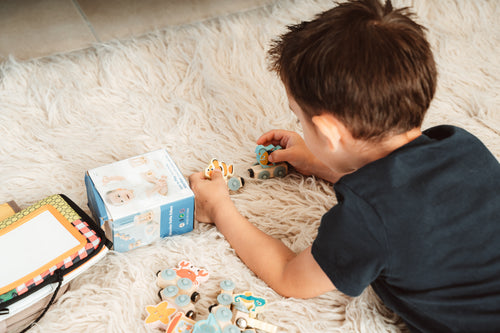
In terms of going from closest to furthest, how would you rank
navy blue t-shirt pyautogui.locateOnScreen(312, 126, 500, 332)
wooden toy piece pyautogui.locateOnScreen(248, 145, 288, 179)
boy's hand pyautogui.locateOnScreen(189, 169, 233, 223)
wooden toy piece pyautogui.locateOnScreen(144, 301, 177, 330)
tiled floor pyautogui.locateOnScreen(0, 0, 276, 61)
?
navy blue t-shirt pyautogui.locateOnScreen(312, 126, 500, 332) → wooden toy piece pyautogui.locateOnScreen(144, 301, 177, 330) → boy's hand pyautogui.locateOnScreen(189, 169, 233, 223) → wooden toy piece pyautogui.locateOnScreen(248, 145, 288, 179) → tiled floor pyautogui.locateOnScreen(0, 0, 276, 61)

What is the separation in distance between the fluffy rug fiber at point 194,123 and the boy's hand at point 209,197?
3 centimetres

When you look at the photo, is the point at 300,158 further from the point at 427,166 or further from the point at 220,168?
the point at 427,166

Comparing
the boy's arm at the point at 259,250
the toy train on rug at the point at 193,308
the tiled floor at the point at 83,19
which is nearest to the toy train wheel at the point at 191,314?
the toy train on rug at the point at 193,308

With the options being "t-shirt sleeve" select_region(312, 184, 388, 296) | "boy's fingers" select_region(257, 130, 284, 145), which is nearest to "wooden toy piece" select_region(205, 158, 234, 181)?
"boy's fingers" select_region(257, 130, 284, 145)

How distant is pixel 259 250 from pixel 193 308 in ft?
0.47

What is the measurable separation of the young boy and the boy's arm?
2 cm

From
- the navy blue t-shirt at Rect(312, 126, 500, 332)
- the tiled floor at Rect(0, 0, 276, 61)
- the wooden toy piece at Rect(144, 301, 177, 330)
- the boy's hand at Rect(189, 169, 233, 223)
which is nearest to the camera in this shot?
the navy blue t-shirt at Rect(312, 126, 500, 332)

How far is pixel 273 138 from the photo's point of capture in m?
0.96

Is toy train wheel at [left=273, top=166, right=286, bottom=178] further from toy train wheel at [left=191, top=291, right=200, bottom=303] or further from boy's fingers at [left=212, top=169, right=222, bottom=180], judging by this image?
toy train wheel at [left=191, top=291, right=200, bottom=303]

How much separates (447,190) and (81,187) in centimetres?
68

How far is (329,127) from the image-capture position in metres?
0.59

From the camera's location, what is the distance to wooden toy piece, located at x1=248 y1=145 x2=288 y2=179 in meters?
0.91

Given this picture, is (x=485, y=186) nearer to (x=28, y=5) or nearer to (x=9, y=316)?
(x=9, y=316)

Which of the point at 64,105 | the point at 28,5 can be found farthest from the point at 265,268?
the point at 28,5
